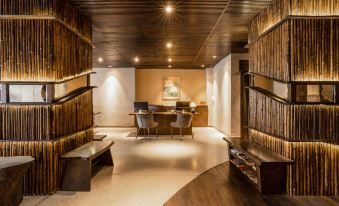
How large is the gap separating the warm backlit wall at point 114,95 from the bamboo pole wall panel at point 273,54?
8853 millimetres

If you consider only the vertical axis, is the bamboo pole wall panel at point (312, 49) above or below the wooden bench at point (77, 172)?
above

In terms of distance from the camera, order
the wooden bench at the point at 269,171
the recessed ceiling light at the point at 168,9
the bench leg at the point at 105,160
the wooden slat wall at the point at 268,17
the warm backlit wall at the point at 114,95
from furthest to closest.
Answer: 1. the warm backlit wall at the point at 114,95
2. the bench leg at the point at 105,160
3. the recessed ceiling light at the point at 168,9
4. the wooden slat wall at the point at 268,17
5. the wooden bench at the point at 269,171

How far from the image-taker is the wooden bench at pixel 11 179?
3105mm

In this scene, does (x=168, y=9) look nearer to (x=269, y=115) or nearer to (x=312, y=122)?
(x=269, y=115)

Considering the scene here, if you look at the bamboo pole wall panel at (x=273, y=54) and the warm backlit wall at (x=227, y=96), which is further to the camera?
the warm backlit wall at (x=227, y=96)

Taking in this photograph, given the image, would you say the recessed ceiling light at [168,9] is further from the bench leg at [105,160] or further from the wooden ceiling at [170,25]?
the bench leg at [105,160]

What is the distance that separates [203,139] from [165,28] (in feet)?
14.8

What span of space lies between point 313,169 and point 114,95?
426 inches

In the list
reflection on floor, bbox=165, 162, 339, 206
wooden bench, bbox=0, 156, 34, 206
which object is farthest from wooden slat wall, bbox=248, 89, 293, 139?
wooden bench, bbox=0, 156, 34, 206

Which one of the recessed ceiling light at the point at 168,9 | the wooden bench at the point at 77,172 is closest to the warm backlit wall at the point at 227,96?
the recessed ceiling light at the point at 168,9

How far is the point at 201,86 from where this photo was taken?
46.2ft

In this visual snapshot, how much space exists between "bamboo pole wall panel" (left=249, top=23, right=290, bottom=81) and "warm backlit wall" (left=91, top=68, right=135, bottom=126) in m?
8.85

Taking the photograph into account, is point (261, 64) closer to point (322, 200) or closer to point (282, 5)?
point (282, 5)

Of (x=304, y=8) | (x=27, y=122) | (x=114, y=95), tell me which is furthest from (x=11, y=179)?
(x=114, y=95)
